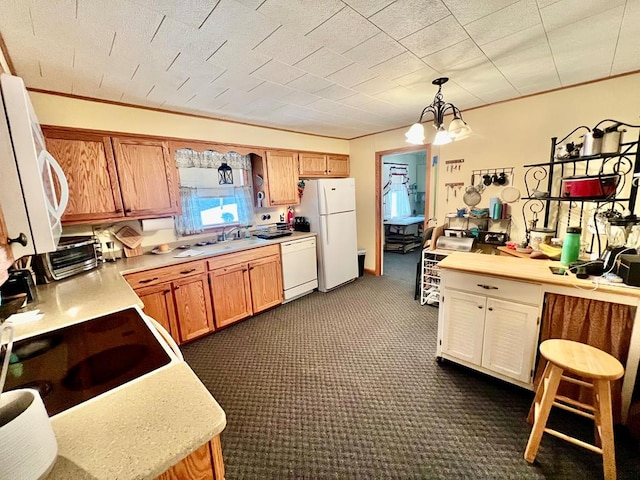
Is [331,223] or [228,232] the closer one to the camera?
[228,232]

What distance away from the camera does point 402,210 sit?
7.12 m

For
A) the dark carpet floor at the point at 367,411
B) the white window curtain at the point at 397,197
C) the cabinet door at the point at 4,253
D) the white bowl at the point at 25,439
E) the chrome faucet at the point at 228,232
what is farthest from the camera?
the white window curtain at the point at 397,197

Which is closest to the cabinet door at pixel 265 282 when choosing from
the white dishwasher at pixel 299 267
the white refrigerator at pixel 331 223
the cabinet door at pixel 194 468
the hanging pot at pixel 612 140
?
the white dishwasher at pixel 299 267

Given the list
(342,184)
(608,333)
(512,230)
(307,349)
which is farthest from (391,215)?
(608,333)

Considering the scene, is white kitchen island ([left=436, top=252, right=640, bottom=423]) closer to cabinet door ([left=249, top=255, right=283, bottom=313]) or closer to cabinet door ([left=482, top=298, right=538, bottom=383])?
cabinet door ([left=482, top=298, right=538, bottom=383])

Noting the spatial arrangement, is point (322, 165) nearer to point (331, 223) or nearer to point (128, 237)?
point (331, 223)

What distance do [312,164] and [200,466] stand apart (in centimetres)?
388

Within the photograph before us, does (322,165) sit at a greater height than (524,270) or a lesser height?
greater

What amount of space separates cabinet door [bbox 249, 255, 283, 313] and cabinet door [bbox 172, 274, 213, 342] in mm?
547

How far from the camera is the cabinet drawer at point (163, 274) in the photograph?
91.5 inches

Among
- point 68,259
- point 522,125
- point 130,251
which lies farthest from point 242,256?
point 522,125

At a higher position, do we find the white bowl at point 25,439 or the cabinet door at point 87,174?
the cabinet door at point 87,174

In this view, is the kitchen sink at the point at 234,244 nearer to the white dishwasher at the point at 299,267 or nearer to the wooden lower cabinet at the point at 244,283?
the wooden lower cabinet at the point at 244,283

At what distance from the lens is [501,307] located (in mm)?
1837
